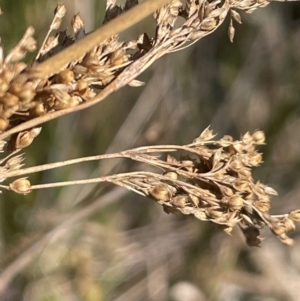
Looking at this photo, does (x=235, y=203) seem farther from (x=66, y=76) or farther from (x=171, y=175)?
(x=66, y=76)

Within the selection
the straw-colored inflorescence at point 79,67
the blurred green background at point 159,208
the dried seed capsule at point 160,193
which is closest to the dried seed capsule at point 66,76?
the straw-colored inflorescence at point 79,67

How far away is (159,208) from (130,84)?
921 mm

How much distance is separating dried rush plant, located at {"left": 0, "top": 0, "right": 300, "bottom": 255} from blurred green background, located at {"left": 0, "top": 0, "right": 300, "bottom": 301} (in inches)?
28.3

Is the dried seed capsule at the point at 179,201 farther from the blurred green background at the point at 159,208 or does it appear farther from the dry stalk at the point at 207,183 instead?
the blurred green background at the point at 159,208

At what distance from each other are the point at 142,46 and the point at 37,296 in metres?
0.87

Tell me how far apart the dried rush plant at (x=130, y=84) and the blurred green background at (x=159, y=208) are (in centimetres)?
72

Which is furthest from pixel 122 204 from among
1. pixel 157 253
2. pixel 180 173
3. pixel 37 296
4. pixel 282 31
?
pixel 180 173

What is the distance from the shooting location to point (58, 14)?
0.41 metres

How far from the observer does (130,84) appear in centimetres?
39

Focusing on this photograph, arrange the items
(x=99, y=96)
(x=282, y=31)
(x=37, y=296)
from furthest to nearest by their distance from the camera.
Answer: (x=282, y=31), (x=37, y=296), (x=99, y=96)

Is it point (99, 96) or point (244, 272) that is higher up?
point (99, 96)

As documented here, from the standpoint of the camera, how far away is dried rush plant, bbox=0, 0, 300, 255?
1.12 feet

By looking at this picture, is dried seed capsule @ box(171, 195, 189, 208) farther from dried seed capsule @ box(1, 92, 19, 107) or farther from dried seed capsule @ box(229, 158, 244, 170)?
dried seed capsule @ box(1, 92, 19, 107)

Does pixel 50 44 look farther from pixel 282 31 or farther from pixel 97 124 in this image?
pixel 282 31
